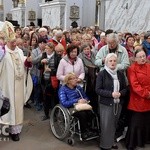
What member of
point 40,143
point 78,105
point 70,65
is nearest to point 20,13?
point 70,65

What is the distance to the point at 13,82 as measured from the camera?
575cm

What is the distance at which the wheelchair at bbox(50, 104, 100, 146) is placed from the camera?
5.50 meters

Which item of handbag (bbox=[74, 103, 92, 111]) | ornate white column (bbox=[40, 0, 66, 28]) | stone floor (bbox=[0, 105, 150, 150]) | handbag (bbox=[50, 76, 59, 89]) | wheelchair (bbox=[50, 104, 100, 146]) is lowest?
stone floor (bbox=[0, 105, 150, 150])

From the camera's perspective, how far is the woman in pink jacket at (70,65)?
21.1 feet

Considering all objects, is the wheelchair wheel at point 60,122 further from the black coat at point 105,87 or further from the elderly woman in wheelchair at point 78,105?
the black coat at point 105,87

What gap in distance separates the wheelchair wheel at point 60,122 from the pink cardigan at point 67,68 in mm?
706

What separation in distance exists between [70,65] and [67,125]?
4.58 ft

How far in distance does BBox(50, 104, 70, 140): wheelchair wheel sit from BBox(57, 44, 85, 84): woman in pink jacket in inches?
27.8

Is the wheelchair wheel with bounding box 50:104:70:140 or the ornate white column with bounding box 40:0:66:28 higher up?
the ornate white column with bounding box 40:0:66:28

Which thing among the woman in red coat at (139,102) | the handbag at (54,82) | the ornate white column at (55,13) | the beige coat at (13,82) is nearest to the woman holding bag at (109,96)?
the woman in red coat at (139,102)

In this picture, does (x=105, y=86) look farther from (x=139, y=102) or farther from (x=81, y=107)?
(x=139, y=102)

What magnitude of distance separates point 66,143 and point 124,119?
1.08 metres

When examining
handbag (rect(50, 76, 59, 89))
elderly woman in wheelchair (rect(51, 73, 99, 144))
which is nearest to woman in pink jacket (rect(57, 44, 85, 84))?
handbag (rect(50, 76, 59, 89))

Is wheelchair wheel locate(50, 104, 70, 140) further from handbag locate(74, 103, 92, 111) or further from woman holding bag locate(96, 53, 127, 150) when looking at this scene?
woman holding bag locate(96, 53, 127, 150)
